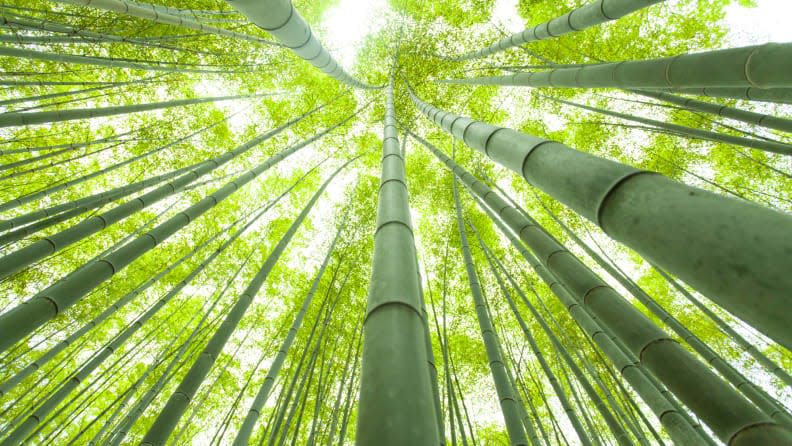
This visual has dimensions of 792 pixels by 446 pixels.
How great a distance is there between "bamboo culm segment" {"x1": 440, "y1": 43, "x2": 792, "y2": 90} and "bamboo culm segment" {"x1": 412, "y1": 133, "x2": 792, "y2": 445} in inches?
43.1

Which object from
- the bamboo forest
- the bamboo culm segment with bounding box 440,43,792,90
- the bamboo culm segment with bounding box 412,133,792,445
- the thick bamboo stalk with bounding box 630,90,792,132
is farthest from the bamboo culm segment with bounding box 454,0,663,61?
the bamboo culm segment with bounding box 412,133,792,445

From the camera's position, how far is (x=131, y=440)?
19.6 ft

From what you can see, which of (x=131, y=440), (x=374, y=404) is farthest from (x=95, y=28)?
(x=131, y=440)

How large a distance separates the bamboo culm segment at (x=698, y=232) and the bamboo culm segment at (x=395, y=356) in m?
0.56

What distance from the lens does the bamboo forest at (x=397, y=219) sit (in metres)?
1.15

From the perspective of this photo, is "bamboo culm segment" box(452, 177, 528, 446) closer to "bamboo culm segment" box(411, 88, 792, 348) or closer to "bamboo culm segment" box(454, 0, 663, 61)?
"bamboo culm segment" box(411, 88, 792, 348)

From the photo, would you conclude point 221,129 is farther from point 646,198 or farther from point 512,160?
point 646,198

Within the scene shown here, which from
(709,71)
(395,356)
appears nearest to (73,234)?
(395,356)

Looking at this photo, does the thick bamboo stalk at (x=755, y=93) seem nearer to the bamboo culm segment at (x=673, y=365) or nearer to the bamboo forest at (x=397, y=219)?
the bamboo forest at (x=397, y=219)

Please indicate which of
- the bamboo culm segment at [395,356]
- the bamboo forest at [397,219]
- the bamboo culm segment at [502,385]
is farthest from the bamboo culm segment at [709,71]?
the bamboo culm segment at [502,385]

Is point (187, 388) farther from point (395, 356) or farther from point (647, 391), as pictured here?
point (647, 391)

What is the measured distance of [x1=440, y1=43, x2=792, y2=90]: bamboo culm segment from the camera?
4.63 ft

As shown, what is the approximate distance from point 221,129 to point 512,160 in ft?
23.2

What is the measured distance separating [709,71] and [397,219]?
167 centimetres
